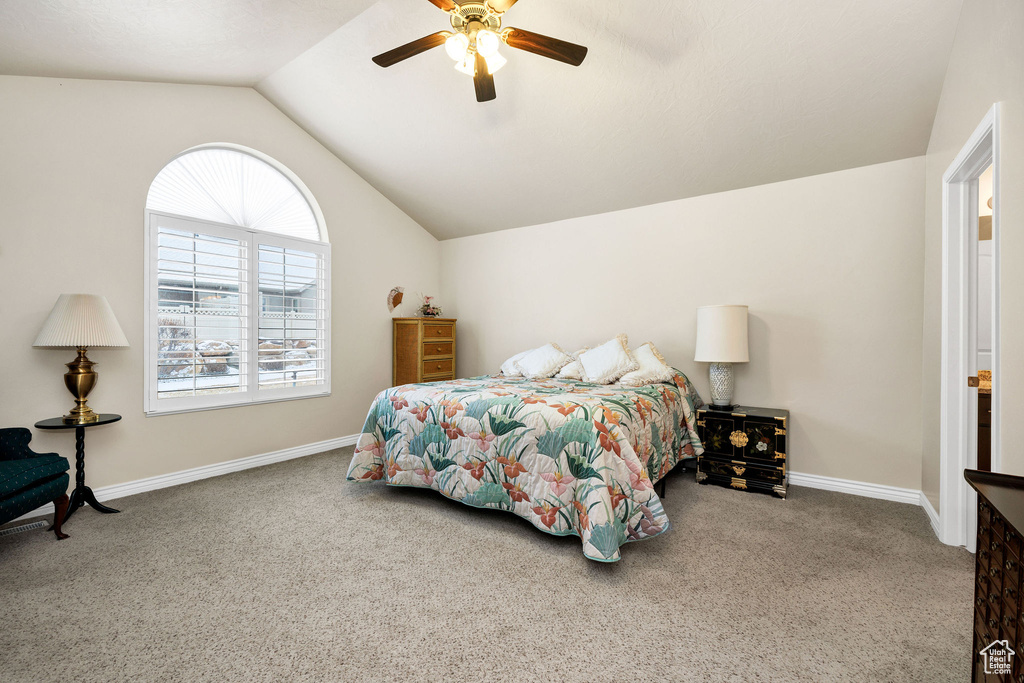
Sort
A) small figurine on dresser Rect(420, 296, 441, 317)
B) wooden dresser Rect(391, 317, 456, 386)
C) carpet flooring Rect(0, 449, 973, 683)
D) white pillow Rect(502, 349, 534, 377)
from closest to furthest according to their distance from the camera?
carpet flooring Rect(0, 449, 973, 683)
white pillow Rect(502, 349, 534, 377)
wooden dresser Rect(391, 317, 456, 386)
small figurine on dresser Rect(420, 296, 441, 317)

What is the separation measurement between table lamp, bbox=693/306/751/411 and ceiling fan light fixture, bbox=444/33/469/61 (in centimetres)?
242

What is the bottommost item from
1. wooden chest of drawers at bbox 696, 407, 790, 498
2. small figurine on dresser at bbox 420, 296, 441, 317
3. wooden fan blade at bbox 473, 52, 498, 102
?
wooden chest of drawers at bbox 696, 407, 790, 498

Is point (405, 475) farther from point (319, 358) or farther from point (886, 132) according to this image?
point (886, 132)

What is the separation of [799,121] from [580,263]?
6.85 feet

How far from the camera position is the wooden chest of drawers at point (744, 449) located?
10.7 ft

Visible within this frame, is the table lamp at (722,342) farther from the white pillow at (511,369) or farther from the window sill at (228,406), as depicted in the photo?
the window sill at (228,406)

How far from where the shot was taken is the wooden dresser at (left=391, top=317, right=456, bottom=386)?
194 inches

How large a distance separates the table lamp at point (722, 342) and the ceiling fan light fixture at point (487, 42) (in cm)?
232

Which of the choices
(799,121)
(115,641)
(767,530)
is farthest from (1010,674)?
(799,121)

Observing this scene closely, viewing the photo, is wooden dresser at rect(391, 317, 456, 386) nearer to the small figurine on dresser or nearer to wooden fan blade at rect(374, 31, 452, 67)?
the small figurine on dresser

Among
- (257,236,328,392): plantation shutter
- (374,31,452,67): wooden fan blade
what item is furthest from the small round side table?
(374,31,452,67): wooden fan blade

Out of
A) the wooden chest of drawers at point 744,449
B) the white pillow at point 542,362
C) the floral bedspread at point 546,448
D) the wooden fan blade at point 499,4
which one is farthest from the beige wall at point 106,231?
the wooden chest of drawers at point 744,449

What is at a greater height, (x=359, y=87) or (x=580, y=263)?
(x=359, y=87)

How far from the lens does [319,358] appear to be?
450cm
